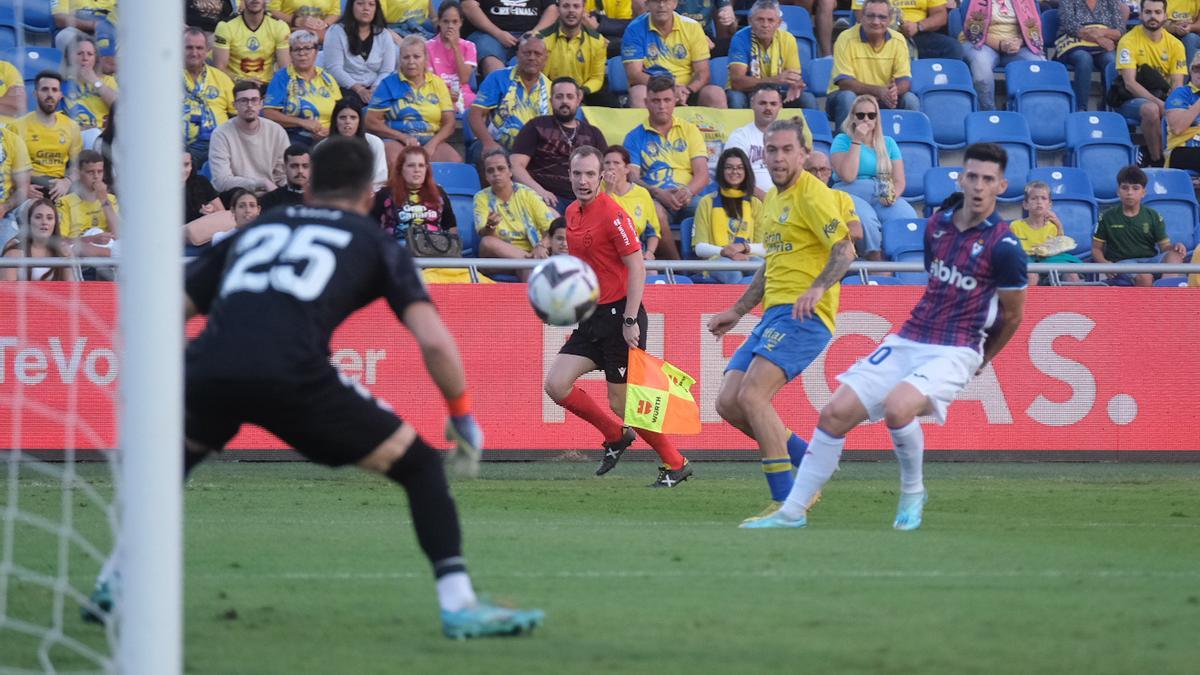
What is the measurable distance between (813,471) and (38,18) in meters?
10.3

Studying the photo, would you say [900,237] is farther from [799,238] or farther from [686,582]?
[686,582]

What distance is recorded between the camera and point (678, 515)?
9844 mm

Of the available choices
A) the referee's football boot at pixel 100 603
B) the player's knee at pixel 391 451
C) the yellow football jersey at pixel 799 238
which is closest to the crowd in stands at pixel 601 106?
the yellow football jersey at pixel 799 238

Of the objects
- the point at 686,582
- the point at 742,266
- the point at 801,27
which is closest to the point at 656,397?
the point at 742,266

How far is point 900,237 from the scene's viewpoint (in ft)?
49.3

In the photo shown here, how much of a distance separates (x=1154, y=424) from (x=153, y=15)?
36.7 ft

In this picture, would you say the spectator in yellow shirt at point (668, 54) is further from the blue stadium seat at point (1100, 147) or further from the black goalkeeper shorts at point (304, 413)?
the black goalkeeper shorts at point (304, 413)

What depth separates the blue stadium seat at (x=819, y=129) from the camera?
627 inches

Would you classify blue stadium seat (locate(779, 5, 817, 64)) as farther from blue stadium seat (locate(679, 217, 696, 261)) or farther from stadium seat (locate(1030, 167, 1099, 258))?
blue stadium seat (locate(679, 217, 696, 261))

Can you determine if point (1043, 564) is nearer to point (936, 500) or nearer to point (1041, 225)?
point (936, 500)

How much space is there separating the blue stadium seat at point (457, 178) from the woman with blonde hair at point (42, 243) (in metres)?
3.66

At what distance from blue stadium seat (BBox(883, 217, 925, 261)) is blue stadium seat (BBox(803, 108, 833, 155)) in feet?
3.92

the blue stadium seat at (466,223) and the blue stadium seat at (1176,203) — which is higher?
the blue stadium seat at (1176,203)

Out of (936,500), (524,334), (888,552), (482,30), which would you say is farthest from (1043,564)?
(482,30)
